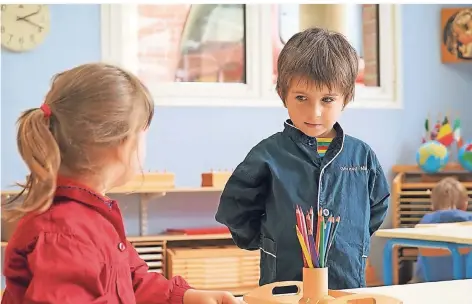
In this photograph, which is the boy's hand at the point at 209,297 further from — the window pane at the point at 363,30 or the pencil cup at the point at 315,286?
the window pane at the point at 363,30

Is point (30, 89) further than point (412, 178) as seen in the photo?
No

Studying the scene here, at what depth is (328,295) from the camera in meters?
1.20

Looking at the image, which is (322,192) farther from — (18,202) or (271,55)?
(271,55)

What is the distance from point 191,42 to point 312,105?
303cm

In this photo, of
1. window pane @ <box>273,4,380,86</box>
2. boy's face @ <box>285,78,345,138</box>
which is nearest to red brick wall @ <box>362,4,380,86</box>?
window pane @ <box>273,4,380,86</box>

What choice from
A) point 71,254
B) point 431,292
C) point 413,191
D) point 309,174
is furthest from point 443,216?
point 71,254

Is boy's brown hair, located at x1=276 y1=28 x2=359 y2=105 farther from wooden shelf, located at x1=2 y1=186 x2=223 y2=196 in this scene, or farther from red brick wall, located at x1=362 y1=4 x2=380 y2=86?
red brick wall, located at x1=362 y1=4 x2=380 y2=86

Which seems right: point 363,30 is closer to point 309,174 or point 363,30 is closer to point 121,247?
point 309,174

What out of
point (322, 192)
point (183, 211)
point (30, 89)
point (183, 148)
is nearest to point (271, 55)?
point (183, 148)

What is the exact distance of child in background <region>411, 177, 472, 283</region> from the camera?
352 cm

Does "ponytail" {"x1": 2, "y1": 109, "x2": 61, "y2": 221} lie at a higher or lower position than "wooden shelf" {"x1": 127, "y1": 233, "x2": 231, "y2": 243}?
higher

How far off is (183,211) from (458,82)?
2024 millimetres

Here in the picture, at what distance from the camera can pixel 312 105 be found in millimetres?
1501

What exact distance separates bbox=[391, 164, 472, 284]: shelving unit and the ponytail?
144 inches
